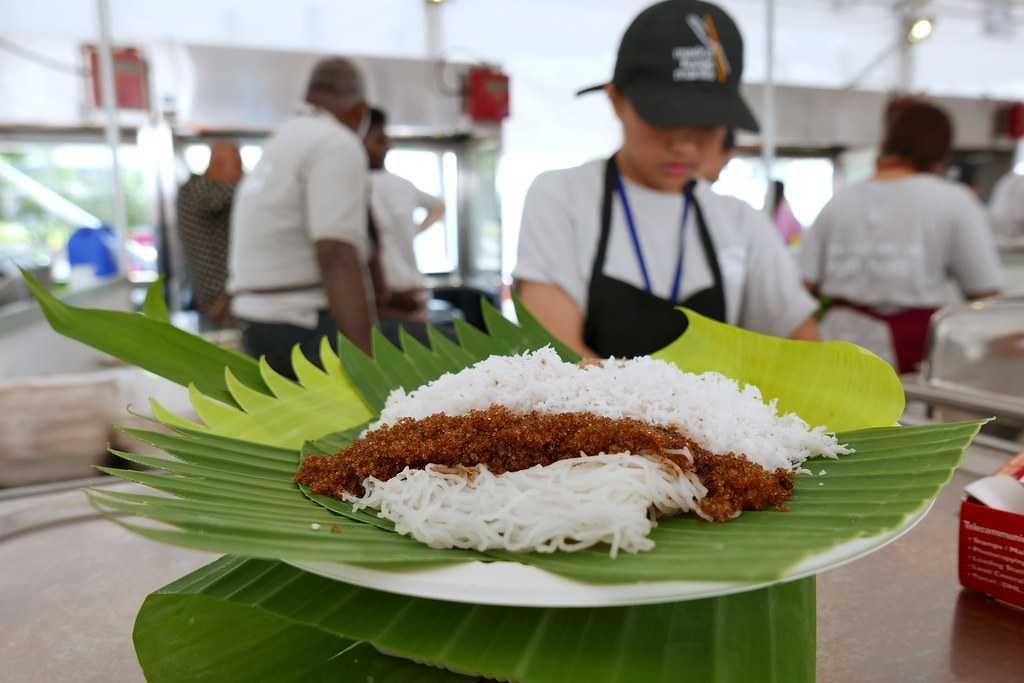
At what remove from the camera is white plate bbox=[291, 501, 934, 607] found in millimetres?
419

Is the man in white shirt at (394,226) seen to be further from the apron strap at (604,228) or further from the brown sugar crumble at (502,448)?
the brown sugar crumble at (502,448)

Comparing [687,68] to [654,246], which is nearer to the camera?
[687,68]

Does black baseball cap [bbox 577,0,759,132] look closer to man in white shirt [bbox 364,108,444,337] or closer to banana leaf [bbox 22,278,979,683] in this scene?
banana leaf [bbox 22,278,979,683]

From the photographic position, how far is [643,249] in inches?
65.3

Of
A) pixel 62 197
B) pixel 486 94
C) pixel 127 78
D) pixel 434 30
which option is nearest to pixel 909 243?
pixel 486 94

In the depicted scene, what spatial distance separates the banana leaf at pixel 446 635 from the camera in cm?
50

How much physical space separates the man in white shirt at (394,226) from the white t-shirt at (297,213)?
1.03m

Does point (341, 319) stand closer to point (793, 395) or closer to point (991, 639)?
point (793, 395)

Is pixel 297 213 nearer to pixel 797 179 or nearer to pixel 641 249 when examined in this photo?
pixel 641 249

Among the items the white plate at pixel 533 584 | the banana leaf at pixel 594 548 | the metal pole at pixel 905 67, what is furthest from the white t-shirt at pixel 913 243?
the metal pole at pixel 905 67

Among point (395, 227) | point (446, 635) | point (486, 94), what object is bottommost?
point (446, 635)

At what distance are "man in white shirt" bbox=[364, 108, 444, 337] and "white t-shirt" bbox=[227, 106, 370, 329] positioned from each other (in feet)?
3.39

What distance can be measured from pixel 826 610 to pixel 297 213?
6.10 feet

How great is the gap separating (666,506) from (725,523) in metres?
0.05
